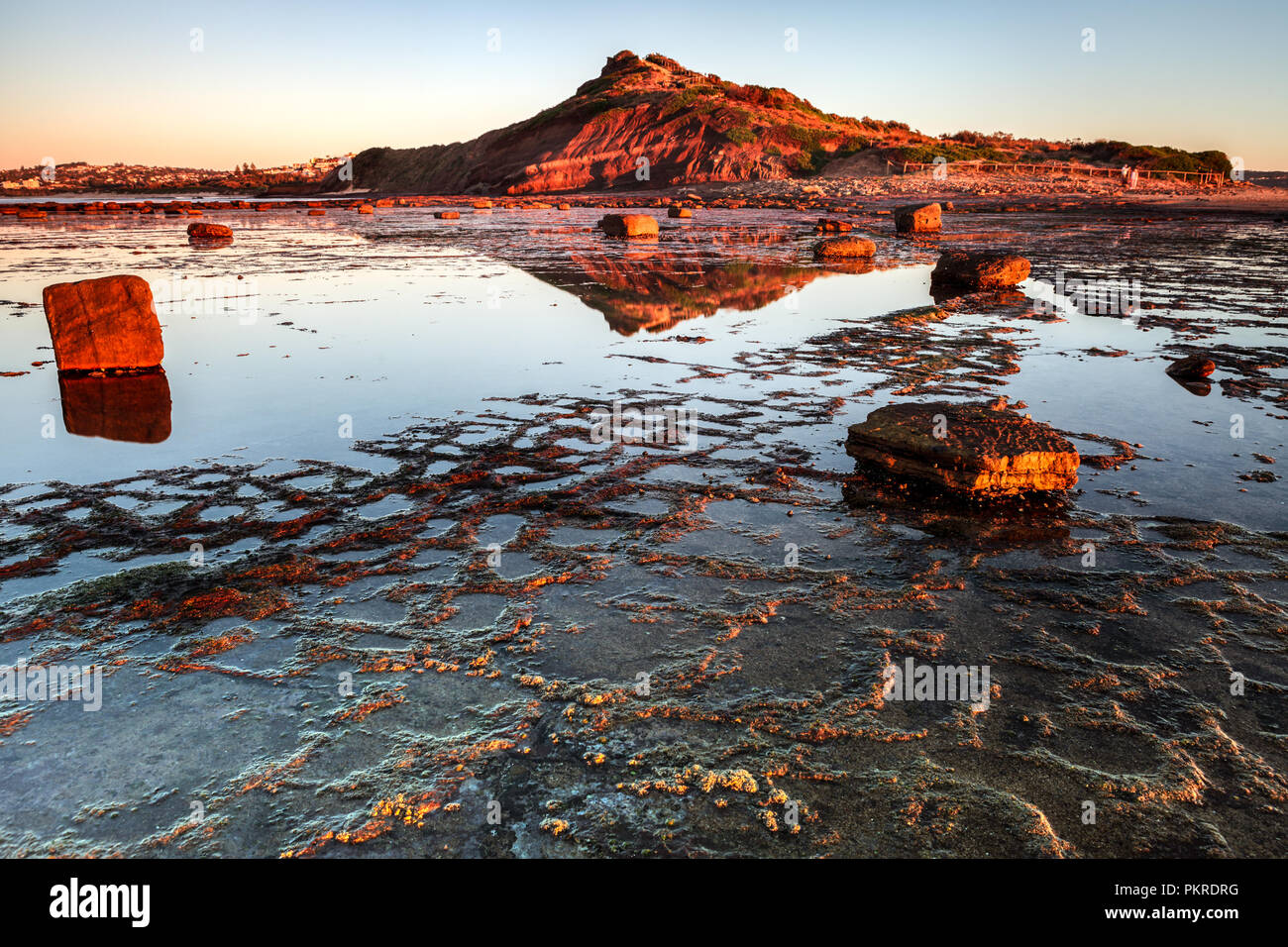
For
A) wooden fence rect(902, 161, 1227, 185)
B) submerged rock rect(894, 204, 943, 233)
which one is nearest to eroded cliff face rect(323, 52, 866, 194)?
wooden fence rect(902, 161, 1227, 185)

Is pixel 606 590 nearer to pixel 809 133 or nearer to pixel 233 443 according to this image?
pixel 233 443

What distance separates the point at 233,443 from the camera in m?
4.89

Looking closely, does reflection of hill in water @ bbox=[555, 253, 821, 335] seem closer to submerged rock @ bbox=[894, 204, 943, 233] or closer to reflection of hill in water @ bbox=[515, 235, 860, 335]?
reflection of hill in water @ bbox=[515, 235, 860, 335]

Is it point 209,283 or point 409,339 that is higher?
point 209,283

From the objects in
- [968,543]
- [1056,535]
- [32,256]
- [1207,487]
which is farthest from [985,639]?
[32,256]

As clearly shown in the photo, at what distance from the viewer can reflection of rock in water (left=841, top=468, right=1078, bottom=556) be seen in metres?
3.64

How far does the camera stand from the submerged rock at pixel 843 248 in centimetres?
1574

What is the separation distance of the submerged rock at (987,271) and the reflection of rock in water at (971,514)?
859 centimetres

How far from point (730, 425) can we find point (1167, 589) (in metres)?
2.82

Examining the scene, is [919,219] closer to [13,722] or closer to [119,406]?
[119,406]

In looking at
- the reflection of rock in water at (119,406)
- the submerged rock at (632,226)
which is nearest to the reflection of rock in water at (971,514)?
the reflection of rock in water at (119,406)

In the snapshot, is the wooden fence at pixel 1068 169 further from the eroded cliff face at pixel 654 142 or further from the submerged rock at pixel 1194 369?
the submerged rock at pixel 1194 369

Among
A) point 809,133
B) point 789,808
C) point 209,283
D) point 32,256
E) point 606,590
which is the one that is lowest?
point 789,808

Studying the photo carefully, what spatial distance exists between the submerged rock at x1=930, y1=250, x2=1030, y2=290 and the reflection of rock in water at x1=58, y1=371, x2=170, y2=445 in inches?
428
